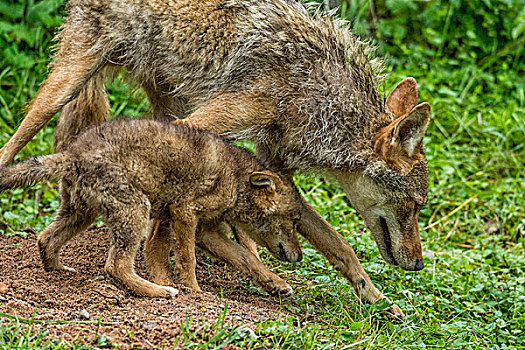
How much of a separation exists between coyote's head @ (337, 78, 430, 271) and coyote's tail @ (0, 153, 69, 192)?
233 cm

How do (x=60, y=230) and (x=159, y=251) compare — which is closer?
(x=60, y=230)

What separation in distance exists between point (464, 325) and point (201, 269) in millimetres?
2119

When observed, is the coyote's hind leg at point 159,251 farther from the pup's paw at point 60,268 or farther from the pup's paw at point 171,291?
the pup's paw at point 60,268

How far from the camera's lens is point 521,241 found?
298 inches

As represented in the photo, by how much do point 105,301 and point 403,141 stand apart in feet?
8.30

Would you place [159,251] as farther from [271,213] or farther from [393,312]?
[393,312]

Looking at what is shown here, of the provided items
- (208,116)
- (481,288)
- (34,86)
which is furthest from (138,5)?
(481,288)

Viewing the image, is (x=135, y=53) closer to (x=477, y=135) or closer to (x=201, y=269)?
(x=201, y=269)

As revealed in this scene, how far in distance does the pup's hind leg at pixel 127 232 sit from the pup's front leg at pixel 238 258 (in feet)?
2.09

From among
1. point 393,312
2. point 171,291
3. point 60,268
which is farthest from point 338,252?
point 60,268

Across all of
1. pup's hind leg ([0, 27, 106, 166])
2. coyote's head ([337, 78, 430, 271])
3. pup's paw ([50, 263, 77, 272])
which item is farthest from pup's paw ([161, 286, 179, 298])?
pup's hind leg ([0, 27, 106, 166])

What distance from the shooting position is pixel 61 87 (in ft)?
19.0

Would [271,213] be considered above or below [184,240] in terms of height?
below

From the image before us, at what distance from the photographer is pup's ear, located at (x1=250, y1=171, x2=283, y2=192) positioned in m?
5.22
